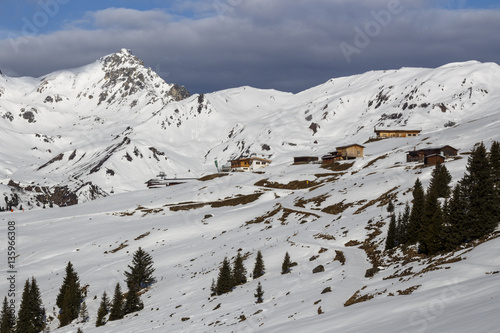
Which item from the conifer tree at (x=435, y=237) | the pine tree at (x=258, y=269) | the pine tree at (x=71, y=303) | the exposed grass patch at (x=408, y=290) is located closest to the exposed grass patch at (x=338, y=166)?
the pine tree at (x=258, y=269)

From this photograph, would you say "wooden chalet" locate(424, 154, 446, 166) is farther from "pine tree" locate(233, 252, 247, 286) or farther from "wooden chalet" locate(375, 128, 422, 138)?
"wooden chalet" locate(375, 128, 422, 138)

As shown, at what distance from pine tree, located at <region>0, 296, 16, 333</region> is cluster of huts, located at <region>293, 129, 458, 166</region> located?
6050 cm

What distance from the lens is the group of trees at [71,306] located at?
49.2 metres

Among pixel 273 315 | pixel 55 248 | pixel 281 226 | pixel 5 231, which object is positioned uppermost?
pixel 5 231

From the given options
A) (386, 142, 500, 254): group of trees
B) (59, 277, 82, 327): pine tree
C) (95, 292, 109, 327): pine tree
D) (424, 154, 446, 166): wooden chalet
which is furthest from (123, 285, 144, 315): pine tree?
(424, 154, 446, 166): wooden chalet

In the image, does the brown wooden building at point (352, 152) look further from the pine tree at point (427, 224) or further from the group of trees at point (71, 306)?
the pine tree at point (427, 224)

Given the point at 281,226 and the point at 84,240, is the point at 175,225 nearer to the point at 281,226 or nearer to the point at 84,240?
the point at 84,240

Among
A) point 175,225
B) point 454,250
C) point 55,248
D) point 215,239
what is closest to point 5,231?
point 55,248

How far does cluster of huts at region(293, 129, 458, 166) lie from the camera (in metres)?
90.6

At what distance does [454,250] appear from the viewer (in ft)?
111

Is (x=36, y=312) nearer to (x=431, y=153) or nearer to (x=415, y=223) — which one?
(x=415, y=223)

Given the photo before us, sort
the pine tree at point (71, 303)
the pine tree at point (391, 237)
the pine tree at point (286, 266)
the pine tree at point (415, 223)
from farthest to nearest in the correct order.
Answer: the pine tree at point (71, 303), the pine tree at point (286, 266), the pine tree at point (391, 237), the pine tree at point (415, 223)

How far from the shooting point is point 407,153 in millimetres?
117000

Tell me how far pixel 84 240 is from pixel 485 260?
7890 cm
